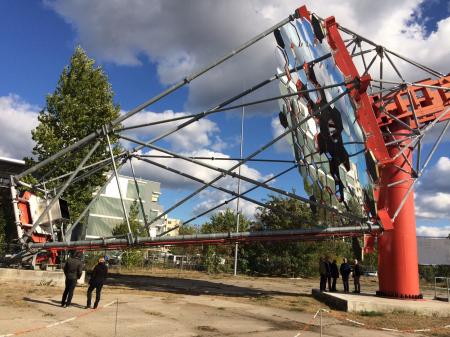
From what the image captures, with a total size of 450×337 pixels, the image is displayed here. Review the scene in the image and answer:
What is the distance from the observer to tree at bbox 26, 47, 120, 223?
28.3 m

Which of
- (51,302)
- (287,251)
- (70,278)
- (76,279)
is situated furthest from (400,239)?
(287,251)

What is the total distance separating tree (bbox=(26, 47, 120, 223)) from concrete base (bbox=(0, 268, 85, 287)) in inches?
335

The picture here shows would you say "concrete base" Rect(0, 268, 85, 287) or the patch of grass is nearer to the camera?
the patch of grass

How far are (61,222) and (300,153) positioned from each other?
35.8 ft

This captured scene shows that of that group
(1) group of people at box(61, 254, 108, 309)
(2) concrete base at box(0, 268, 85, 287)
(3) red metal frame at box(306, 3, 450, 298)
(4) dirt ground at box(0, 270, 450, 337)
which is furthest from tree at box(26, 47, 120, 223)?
(3) red metal frame at box(306, 3, 450, 298)

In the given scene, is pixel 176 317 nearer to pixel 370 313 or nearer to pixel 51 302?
pixel 51 302

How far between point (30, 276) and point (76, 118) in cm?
1302

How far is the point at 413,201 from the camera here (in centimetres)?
1927

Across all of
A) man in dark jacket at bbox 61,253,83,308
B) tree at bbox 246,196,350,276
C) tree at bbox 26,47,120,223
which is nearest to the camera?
man in dark jacket at bbox 61,253,83,308

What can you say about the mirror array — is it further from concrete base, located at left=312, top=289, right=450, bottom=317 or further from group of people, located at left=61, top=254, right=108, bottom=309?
group of people, located at left=61, top=254, right=108, bottom=309

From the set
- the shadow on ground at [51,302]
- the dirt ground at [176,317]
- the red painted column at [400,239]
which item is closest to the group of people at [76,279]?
the shadow on ground at [51,302]

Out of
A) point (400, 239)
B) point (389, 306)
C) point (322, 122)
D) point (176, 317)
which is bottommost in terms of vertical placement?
point (176, 317)

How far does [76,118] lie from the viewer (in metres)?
29.7

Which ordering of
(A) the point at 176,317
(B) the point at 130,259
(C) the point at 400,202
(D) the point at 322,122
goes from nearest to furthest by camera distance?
(A) the point at 176,317 < (D) the point at 322,122 < (C) the point at 400,202 < (B) the point at 130,259
